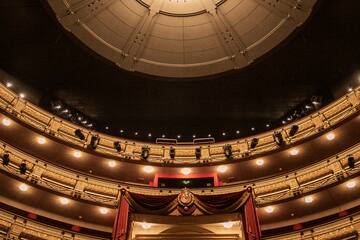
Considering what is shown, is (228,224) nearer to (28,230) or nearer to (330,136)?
(330,136)

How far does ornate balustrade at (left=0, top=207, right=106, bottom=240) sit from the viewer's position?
12.9 metres

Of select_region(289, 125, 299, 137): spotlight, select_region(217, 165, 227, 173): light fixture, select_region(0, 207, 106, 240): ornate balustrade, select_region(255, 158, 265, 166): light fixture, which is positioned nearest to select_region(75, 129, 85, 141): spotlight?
select_region(0, 207, 106, 240): ornate balustrade

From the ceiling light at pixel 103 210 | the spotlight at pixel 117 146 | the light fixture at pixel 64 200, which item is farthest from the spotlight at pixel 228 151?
the light fixture at pixel 64 200

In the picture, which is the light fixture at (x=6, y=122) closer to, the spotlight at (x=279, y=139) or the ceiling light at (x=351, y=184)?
the spotlight at (x=279, y=139)

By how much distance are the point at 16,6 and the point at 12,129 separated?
550 centimetres

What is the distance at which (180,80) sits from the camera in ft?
68.7

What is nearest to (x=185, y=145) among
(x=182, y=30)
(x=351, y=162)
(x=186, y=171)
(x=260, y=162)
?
(x=186, y=171)

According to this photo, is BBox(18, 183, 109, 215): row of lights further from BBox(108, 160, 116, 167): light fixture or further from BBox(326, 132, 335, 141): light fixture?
BBox(326, 132, 335, 141): light fixture

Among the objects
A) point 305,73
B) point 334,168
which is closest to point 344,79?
point 305,73

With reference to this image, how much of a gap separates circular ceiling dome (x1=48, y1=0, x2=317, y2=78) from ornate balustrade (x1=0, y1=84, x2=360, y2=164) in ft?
13.0

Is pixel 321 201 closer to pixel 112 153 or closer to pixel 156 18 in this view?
pixel 112 153

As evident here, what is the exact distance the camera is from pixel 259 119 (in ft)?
72.4

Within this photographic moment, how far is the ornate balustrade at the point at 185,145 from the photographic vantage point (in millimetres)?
17141

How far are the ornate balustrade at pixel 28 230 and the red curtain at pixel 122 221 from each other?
2.47 meters
